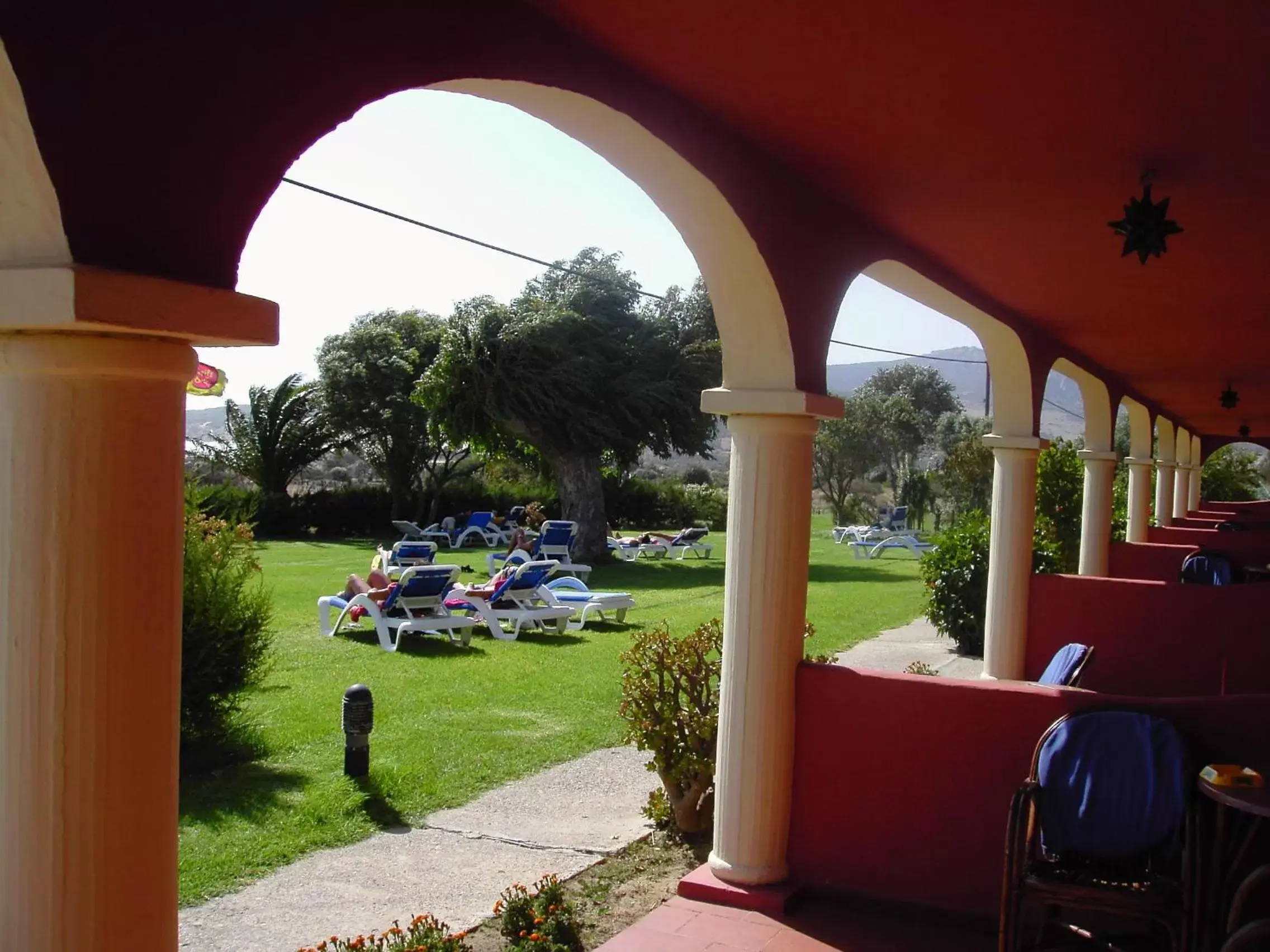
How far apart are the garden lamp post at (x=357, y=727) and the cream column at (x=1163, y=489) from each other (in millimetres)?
13789

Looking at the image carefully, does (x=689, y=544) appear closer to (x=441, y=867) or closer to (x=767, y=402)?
(x=441, y=867)

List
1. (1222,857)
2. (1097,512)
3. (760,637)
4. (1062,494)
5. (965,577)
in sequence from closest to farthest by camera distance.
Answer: (1222,857), (760,637), (1097,512), (965,577), (1062,494)

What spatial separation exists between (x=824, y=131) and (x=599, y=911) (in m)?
3.29

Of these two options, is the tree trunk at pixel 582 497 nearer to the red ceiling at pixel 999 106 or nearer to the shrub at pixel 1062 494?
the shrub at pixel 1062 494

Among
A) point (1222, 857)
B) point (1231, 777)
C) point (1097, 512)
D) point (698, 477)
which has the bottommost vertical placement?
point (1222, 857)

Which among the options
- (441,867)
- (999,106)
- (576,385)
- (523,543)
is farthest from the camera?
(576,385)

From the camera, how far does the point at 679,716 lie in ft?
A: 19.2

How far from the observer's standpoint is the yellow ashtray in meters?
3.61

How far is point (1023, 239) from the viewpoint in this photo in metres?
5.43

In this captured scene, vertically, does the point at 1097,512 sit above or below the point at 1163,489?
below

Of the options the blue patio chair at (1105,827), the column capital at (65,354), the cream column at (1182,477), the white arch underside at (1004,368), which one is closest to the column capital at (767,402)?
the blue patio chair at (1105,827)

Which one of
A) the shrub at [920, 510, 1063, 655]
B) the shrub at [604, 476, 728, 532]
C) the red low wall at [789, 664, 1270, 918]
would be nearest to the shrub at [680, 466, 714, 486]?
the shrub at [604, 476, 728, 532]

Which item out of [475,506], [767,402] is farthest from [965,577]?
[475,506]

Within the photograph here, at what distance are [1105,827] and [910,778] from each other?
935 mm
